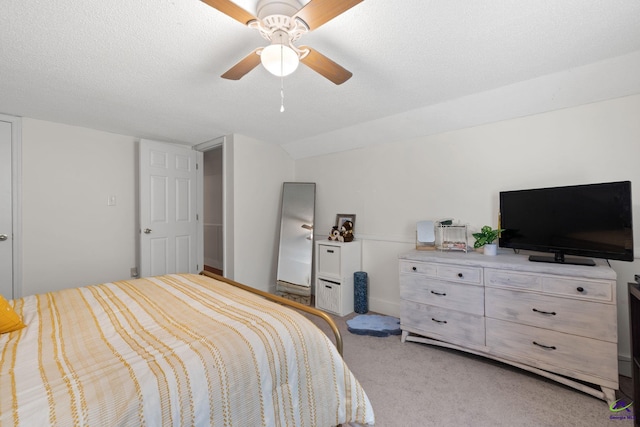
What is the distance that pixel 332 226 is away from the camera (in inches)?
147

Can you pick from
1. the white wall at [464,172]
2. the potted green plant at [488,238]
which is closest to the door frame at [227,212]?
the white wall at [464,172]

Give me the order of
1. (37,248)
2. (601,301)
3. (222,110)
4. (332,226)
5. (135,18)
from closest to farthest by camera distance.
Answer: (135,18) < (601,301) < (222,110) < (37,248) < (332,226)

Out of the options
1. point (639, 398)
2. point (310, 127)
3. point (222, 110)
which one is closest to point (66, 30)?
point (222, 110)

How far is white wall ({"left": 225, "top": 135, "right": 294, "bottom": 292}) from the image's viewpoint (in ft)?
11.4

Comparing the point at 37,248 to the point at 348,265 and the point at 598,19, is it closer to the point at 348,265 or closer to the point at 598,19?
the point at 348,265

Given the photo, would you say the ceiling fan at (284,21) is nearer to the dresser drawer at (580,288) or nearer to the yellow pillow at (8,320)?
the yellow pillow at (8,320)

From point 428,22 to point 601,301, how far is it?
1.95m

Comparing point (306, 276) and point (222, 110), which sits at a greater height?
point (222, 110)

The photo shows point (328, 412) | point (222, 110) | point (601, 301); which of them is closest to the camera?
point (328, 412)

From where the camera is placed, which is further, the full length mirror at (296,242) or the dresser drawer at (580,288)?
the full length mirror at (296,242)

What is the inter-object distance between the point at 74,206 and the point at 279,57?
316cm

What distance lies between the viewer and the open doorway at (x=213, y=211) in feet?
18.3

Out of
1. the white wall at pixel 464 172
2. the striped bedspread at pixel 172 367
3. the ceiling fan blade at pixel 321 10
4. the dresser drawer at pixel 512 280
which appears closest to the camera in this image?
the striped bedspread at pixel 172 367

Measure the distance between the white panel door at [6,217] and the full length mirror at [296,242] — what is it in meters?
2.71
